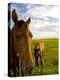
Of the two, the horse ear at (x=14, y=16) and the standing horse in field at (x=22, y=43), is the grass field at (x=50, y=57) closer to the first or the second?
the standing horse in field at (x=22, y=43)

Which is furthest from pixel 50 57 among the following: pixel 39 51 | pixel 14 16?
pixel 14 16

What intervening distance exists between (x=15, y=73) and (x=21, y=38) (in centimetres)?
27

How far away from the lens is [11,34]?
1655mm

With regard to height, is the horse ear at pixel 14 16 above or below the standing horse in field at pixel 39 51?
above

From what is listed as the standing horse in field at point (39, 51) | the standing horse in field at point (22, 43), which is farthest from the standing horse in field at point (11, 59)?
the standing horse in field at point (39, 51)

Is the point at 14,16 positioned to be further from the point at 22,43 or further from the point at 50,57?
the point at 50,57

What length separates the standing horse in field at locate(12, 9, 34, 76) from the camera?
1.66m

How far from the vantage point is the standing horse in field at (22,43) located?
1656mm

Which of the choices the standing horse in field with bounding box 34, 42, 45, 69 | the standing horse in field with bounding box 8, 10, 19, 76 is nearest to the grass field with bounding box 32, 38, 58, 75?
the standing horse in field with bounding box 34, 42, 45, 69

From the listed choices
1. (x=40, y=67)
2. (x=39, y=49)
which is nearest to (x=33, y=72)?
(x=40, y=67)

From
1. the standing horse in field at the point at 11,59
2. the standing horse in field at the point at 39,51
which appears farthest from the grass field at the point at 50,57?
the standing horse in field at the point at 11,59

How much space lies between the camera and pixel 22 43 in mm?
1669

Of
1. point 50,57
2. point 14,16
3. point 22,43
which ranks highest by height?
point 14,16

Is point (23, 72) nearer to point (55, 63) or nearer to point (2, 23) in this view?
point (55, 63)
